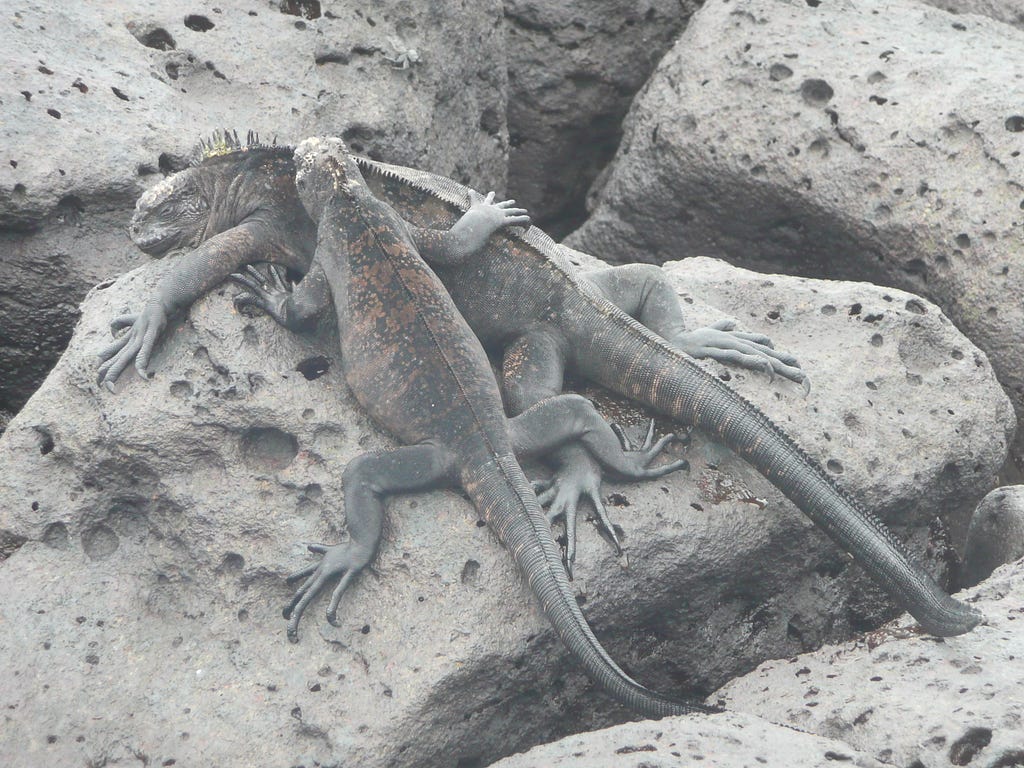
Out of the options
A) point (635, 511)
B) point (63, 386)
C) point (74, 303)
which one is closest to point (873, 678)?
point (635, 511)

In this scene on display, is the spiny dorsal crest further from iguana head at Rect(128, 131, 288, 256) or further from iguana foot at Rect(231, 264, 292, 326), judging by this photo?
iguana foot at Rect(231, 264, 292, 326)

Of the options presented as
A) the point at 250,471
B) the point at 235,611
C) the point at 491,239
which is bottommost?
the point at 235,611

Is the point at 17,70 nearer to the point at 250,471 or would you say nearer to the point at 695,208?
the point at 250,471

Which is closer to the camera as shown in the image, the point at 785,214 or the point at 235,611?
the point at 235,611

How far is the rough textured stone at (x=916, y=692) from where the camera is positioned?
318 centimetres

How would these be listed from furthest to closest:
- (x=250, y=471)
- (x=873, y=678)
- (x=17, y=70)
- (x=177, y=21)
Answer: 1. (x=177, y=21)
2. (x=17, y=70)
3. (x=250, y=471)
4. (x=873, y=678)

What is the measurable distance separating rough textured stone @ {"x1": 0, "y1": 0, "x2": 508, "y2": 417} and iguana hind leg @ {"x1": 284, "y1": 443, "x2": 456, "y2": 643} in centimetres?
225

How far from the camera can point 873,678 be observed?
3.62 m

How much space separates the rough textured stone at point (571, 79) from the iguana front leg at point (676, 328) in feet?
8.89

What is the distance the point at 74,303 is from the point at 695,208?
3247 mm

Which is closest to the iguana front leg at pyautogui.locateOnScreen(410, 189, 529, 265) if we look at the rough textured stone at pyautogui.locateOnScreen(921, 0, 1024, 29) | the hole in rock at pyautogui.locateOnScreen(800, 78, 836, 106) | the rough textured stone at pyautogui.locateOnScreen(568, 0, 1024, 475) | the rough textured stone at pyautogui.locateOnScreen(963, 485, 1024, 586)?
the rough textured stone at pyautogui.locateOnScreen(568, 0, 1024, 475)

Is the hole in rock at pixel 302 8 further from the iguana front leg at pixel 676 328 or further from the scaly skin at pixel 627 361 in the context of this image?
the iguana front leg at pixel 676 328

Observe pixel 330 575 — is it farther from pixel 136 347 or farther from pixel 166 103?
pixel 166 103

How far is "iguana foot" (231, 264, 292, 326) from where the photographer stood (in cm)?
414
